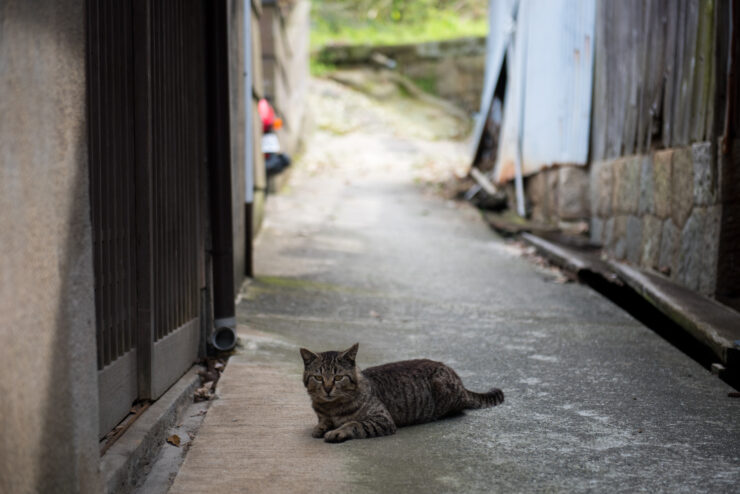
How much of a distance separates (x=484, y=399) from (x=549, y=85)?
7.53m

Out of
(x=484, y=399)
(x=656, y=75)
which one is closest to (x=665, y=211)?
(x=656, y=75)

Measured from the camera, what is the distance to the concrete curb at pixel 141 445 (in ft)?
9.76

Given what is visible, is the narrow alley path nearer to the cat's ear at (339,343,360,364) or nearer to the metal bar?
the cat's ear at (339,343,360,364)

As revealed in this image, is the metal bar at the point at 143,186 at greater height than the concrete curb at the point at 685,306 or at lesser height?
greater

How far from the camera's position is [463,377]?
4.91m

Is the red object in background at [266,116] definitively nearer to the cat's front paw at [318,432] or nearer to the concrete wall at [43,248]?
the cat's front paw at [318,432]

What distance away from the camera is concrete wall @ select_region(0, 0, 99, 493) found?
222 centimetres

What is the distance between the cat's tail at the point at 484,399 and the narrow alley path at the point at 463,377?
11 centimetres

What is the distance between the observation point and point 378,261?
8.88m

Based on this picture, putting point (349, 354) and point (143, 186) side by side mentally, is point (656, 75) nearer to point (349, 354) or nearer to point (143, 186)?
point (349, 354)

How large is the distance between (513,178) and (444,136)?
6780mm

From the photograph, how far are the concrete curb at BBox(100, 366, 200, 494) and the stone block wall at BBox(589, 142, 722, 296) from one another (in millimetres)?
3963

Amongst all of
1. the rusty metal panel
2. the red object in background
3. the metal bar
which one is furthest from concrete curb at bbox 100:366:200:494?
the red object in background

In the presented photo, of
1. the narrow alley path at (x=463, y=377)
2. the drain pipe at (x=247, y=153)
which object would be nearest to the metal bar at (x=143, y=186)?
the narrow alley path at (x=463, y=377)
